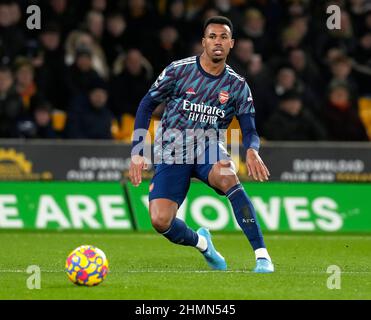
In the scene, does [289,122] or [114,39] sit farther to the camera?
[114,39]

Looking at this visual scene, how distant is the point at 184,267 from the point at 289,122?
6.97 metres

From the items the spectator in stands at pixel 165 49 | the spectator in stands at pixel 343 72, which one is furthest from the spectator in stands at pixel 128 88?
the spectator in stands at pixel 343 72

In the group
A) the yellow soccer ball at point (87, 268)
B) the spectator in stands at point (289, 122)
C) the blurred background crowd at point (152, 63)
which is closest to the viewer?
the yellow soccer ball at point (87, 268)

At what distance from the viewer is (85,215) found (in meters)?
15.7

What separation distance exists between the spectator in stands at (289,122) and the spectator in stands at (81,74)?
2946 millimetres

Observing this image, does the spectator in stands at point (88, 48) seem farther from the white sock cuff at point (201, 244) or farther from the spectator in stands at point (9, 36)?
the white sock cuff at point (201, 244)

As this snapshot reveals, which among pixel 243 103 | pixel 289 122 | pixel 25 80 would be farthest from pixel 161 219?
pixel 289 122

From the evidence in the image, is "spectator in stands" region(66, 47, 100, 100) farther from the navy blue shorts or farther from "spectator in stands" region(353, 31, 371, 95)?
the navy blue shorts

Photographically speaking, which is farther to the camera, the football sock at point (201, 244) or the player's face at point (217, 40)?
the football sock at point (201, 244)

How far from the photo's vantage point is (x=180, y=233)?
34.7ft

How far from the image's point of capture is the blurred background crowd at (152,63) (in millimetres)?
17141

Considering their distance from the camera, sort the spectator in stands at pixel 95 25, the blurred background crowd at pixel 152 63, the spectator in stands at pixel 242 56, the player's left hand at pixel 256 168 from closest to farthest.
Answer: the player's left hand at pixel 256 168, the blurred background crowd at pixel 152 63, the spectator in stands at pixel 242 56, the spectator in stands at pixel 95 25

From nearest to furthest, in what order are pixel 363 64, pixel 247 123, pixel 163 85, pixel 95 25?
pixel 247 123
pixel 163 85
pixel 95 25
pixel 363 64

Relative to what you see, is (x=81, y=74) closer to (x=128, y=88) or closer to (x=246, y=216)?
(x=128, y=88)
